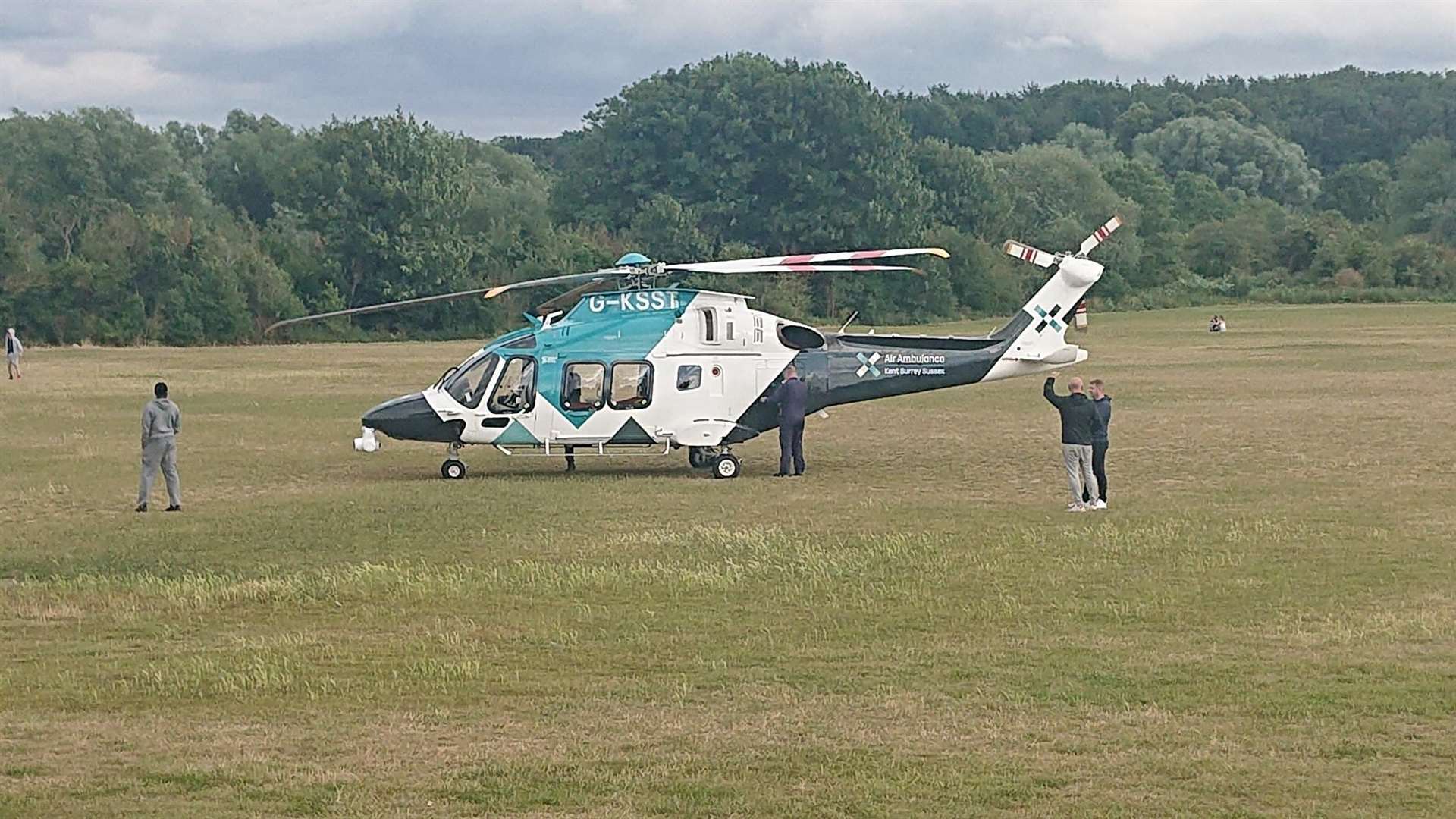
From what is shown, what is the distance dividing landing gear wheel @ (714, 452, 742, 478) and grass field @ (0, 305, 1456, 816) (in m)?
0.41

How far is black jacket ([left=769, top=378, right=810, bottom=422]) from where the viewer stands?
Result: 24.8 metres

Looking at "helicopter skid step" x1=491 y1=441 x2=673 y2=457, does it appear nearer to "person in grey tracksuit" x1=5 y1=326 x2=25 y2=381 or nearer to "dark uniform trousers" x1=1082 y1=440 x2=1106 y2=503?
"dark uniform trousers" x1=1082 y1=440 x2=1106 y2=503

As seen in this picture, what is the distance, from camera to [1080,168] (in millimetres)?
120188

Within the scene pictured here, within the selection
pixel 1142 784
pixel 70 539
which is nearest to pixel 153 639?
pixel 70 539

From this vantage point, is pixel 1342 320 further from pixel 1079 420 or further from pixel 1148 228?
pixel 1079 420

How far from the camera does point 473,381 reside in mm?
24828

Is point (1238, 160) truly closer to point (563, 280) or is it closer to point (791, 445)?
point (791, 445)

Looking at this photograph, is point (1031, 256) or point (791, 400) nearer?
point (791, 400)

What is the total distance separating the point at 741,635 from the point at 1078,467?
320 inches

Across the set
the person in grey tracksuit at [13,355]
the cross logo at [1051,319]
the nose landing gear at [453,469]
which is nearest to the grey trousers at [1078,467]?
the cross logo at [1051,319]

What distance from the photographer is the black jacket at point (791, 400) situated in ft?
81.3

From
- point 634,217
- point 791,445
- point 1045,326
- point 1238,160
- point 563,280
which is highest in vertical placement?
point 1238,160

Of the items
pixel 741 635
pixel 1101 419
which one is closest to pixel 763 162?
pixel 1101 419

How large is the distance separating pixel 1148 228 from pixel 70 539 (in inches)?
4103
